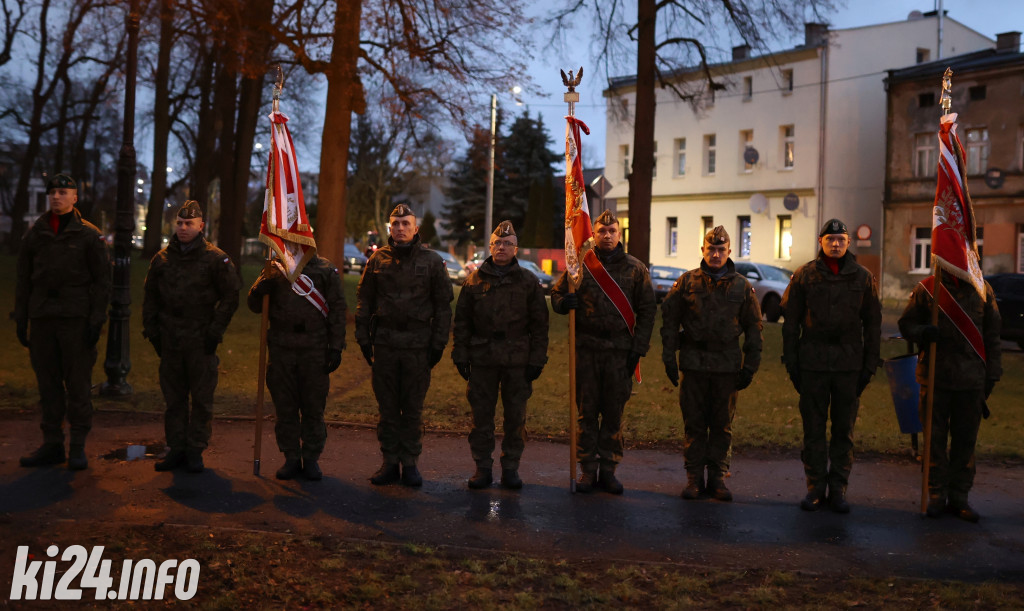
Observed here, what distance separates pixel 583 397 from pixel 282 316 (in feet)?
8.08

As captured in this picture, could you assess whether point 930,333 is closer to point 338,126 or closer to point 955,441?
point 955,441

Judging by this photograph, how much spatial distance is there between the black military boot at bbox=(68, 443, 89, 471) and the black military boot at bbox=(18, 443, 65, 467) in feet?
0.59

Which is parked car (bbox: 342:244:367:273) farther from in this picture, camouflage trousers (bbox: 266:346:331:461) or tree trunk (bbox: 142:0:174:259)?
camouflage trousers (bbox: 266:346:331:461)

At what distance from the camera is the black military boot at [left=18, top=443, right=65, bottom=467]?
7824 mm

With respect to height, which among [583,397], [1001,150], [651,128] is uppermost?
[1001,150]

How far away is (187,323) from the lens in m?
7.86

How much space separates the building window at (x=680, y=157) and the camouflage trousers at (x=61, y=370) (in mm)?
43991

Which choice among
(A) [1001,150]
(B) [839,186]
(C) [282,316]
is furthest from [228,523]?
(B) [839,186]

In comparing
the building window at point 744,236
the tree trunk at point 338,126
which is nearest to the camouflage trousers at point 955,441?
the tree trunk at point 338,126

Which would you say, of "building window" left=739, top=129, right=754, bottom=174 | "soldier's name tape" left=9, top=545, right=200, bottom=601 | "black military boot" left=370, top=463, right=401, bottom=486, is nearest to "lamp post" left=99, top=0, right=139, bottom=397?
"black military boot" left=370, top=463, right=401, bottom=486

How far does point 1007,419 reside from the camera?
11.5 meters

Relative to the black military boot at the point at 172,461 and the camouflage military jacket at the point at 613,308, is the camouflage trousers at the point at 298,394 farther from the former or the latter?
the camouflage military jacket at the point at 613,308

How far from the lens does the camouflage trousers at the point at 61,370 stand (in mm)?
7820

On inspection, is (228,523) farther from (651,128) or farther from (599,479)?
(651,128)
